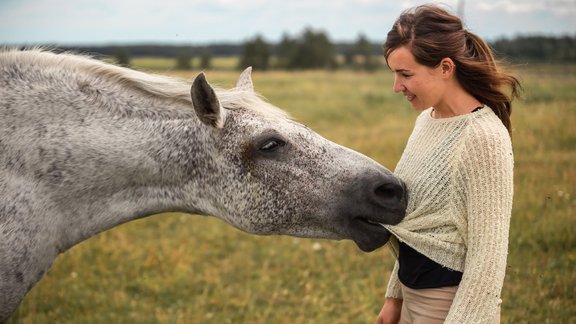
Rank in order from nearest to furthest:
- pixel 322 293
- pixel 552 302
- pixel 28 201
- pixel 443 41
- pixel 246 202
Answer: pixel 443 41 → pixel 28 201 → pixel 246 202 → pixel 552 302 → pixel 322 293

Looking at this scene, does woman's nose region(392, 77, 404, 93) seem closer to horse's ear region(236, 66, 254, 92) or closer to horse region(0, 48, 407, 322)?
horse region(0, 48, 407, 322)

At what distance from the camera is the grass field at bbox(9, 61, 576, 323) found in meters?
5.43

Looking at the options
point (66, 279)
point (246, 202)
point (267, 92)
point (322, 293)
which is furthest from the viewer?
point (267, 92)

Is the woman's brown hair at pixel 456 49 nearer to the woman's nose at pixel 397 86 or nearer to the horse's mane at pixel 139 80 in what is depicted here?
the woman's nose at pixel 397 86

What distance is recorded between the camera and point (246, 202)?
3248mm

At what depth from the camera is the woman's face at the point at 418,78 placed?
8.68 feet

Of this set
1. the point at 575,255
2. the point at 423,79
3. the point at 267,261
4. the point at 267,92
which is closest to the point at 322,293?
the point at 267,261

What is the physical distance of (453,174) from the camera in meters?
2.51

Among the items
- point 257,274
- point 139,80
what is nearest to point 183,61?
point 257,274

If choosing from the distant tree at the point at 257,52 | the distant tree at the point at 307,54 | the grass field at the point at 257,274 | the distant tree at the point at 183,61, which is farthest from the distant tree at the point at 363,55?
the grass field at the point at 257,274

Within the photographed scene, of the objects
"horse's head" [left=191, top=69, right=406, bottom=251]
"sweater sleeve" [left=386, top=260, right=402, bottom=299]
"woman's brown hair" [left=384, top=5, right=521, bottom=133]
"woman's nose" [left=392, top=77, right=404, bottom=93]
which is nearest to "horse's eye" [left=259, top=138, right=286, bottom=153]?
"horse's head" [left=191, top=69, right=406, bottom=251]

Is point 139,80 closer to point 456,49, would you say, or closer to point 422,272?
point 456,49

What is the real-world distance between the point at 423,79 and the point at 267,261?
462 centimetres

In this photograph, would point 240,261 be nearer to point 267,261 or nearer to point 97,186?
point 267,261
